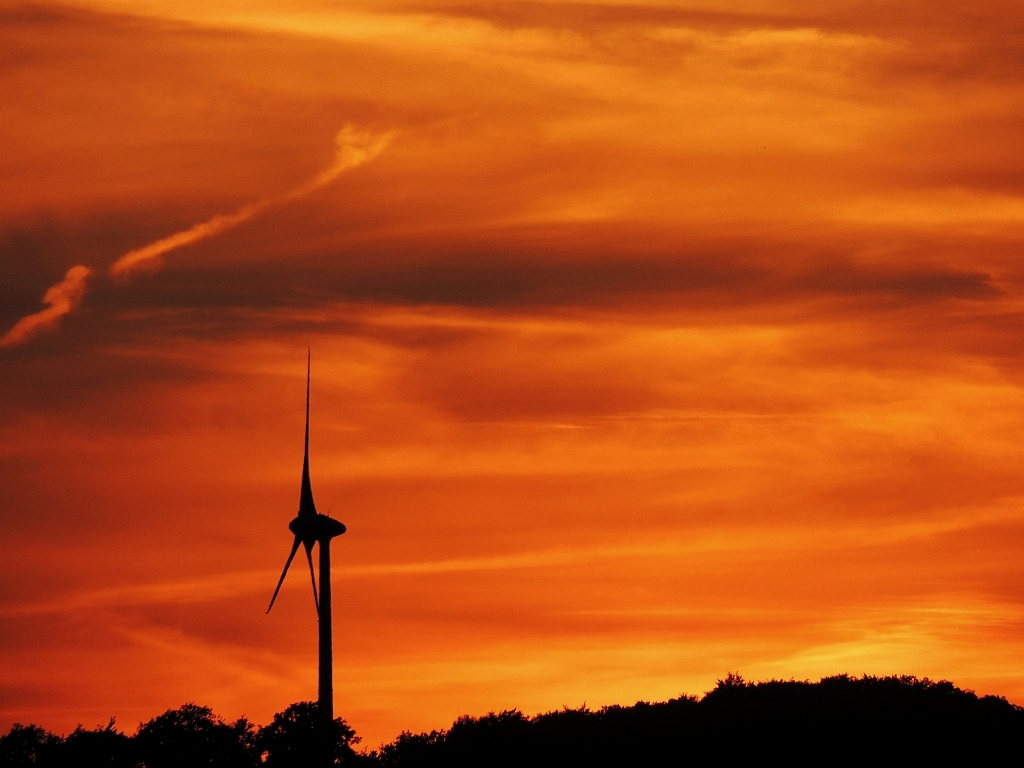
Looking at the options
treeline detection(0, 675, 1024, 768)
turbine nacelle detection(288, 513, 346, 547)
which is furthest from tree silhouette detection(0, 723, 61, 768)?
turbine nacelle detection(288, 513, 346, 547)

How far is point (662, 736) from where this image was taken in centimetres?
17050

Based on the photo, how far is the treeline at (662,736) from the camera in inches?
6501

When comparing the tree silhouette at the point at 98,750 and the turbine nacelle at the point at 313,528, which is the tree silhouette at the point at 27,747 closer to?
the tree silhouette at the point at 98,750

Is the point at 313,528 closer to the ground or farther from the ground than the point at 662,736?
farther from the ground

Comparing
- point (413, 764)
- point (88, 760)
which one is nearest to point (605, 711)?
point (413, 764)

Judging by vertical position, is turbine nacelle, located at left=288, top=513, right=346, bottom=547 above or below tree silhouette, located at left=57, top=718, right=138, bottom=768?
above

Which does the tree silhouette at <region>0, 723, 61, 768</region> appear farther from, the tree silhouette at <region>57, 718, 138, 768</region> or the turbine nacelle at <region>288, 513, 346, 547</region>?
the turbine nacelle at <region>288, 513, 346, 547</region>

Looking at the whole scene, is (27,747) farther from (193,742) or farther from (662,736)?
(662,736)

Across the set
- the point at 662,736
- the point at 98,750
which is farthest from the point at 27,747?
the point at 662,736

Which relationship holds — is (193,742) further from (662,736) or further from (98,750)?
(662,736)

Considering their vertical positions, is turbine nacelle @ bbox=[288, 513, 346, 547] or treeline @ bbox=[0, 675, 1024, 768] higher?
turbine nacelle @ bbox=[288, 513, 346, 547]

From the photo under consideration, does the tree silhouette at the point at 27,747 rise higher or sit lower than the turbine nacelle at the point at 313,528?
lower

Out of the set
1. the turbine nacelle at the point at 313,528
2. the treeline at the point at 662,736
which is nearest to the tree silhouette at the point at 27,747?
the treeline at the point at 662,736

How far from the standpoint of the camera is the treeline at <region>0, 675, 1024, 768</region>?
16512 cm
